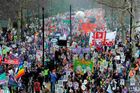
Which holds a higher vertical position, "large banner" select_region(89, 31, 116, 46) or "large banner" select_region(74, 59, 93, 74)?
"large banner" select_region(89, 31, 116, 46)

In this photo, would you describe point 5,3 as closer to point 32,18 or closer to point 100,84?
point 32,18

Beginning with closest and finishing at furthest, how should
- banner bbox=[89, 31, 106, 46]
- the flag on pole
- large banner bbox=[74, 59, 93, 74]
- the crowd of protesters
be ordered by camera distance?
the flag on pole, the crowd of protesters, large banner bbox=[74, 59, 93, 74], banner bbox=[89, 31, 106, 46]

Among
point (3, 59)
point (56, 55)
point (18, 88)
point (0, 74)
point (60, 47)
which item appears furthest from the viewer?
point (60, 47)

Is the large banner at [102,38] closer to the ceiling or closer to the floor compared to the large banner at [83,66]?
closer to the ceiling

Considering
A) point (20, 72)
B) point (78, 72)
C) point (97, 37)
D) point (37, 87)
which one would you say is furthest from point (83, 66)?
point (97, 37)

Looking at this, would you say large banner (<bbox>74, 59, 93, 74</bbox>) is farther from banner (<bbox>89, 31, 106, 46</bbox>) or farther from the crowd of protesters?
banner (<bbox>89, 31, 106, 46</bbox>)

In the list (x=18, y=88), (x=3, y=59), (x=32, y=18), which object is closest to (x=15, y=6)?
(x=32, y=18)

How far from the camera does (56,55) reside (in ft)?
98.2

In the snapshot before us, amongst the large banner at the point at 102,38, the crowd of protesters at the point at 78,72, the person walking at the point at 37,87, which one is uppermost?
the large banner at the point at 102,38

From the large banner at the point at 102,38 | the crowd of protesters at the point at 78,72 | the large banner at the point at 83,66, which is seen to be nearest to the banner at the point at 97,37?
the large banner at the point at 102,38

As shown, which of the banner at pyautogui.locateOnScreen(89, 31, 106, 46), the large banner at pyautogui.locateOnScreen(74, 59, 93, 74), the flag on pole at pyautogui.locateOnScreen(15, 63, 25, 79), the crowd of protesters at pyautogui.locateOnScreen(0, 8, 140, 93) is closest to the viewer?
the flag on pole at pyautogui.locateOnScreen(15, 63, 25, 79)

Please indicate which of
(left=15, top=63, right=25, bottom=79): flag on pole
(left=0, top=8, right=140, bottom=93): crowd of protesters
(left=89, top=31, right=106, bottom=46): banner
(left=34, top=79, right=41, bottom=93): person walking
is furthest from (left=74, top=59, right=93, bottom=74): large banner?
(left=89, top=31, right=106, bottom=46): banner

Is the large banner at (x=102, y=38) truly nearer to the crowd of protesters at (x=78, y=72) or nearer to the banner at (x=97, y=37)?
the banner at (x=97, y=37)

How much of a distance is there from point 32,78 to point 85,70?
2.56 m
